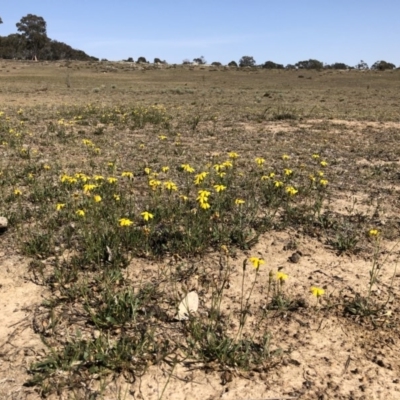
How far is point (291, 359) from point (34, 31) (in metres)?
98.9

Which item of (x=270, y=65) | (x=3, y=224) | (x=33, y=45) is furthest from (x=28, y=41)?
(x=3, y=224)

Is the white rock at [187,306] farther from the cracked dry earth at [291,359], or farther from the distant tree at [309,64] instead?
the distant tree at [309,64]

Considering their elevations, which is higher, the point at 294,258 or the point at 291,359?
the point at 294,258

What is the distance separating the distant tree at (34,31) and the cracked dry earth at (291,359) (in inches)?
3779

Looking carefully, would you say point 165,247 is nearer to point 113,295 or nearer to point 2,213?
point 113,295

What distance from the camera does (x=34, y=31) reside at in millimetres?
88188

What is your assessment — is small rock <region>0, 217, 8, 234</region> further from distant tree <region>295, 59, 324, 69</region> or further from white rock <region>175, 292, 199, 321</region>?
distant tree <region>295, 59, 324, 69</region>

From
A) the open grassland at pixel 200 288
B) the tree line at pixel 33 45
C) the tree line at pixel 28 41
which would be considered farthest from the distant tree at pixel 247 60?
the open grassland at pixel 200 288

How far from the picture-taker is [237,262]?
4.70 m

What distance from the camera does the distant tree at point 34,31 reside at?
8681 cm

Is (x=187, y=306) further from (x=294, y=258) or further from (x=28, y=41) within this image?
(x=28, y=41)

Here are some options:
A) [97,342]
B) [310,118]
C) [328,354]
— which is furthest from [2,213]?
[310,118]

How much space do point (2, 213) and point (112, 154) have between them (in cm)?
398

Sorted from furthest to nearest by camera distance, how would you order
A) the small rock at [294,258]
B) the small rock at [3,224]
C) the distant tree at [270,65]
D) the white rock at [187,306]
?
the distant tree at [270,65], the small rock at [3,224], the small rock at [294,258], the white rock at [187,306]
